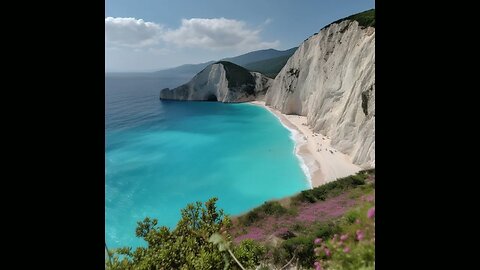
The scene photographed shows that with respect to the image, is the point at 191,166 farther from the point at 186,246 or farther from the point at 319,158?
the point at 186,246

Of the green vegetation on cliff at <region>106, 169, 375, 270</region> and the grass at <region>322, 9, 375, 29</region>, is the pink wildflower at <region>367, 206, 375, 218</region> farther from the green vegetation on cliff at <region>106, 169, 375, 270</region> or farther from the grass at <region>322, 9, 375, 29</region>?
the grass at <region>322, 9, 375, 29</region>

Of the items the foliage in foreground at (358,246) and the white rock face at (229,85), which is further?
the white rock face at (229,85)

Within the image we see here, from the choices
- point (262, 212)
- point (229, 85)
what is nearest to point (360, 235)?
point (262, 212)

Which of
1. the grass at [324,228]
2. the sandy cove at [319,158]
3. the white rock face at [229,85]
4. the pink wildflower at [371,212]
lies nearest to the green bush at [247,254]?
the grass at [324,228]

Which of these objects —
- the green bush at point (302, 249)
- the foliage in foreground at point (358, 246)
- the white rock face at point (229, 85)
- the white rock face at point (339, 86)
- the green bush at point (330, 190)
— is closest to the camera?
the foliage in foreground at point (358, 246)

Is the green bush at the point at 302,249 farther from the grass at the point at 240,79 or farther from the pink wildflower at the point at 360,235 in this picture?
the grass at the point at 240,79

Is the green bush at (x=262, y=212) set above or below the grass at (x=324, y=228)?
below
